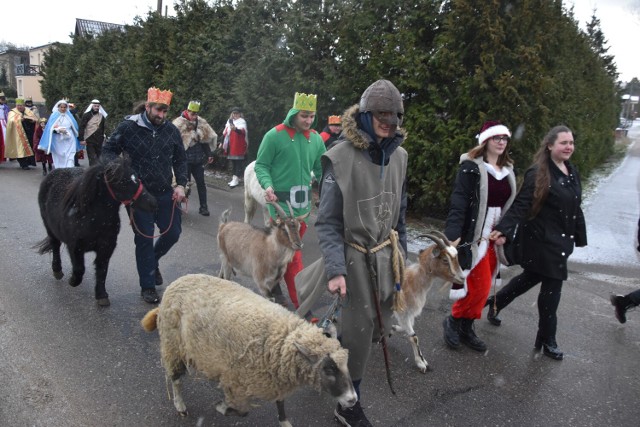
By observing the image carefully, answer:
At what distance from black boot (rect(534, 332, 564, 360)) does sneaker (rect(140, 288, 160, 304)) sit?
12.8 ft

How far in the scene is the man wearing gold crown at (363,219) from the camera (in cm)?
283

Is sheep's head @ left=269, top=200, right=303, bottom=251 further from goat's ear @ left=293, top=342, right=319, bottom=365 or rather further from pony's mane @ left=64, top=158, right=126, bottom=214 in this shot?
goat's ear @ left=293, top=342, right=319, bottom=365

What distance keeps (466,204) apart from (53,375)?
3.71m

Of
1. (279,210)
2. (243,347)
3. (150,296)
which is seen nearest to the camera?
(243,347)

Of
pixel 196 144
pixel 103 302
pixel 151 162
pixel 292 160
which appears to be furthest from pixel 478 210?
pixel 196 144

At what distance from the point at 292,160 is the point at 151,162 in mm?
1474

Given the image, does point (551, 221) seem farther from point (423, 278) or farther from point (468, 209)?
point (423, 278)

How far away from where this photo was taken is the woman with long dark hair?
13.6 ft

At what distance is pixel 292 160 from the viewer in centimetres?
Result: 492

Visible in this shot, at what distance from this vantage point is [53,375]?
3805 millimetres

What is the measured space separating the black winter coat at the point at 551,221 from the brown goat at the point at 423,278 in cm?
65

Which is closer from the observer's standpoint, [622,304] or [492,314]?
[622,304]

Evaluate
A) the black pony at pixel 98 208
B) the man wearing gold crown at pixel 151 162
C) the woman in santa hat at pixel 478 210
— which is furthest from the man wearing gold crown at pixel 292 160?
the woman in santa hat at pixel 478 210

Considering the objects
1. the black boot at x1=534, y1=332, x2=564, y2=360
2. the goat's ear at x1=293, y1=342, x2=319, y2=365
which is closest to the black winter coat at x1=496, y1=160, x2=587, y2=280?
the black boot at x1=534, y1=332, x2=564, y2=360
